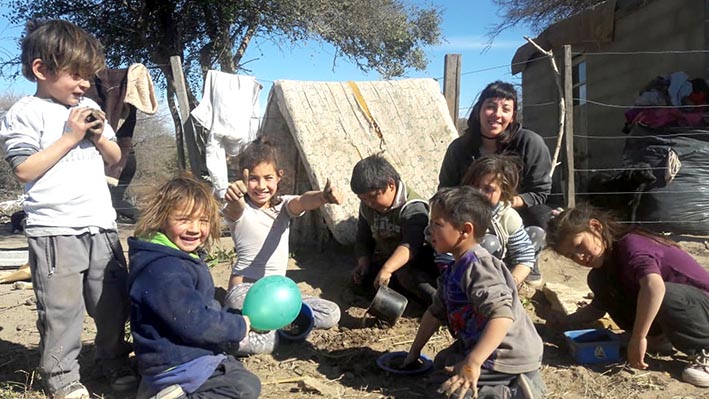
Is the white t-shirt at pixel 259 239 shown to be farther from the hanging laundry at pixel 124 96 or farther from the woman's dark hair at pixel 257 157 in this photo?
the hanging laundry at pixel 124 96

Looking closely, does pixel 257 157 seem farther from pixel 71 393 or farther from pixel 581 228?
pixel 581 228

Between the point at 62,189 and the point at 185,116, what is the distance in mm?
3107

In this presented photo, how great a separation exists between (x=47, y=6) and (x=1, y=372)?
1152 centimetres

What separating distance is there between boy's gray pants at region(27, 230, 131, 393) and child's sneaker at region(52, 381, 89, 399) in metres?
0.02

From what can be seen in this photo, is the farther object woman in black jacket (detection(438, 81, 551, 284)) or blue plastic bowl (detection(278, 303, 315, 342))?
woman in black jacket (detection(438, 81, 551, 284))

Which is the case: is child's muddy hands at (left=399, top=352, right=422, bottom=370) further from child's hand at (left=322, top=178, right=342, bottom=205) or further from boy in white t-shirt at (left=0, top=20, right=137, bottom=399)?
boy in white t-shirt at (left=0, top=20, right=137, bottom=399)

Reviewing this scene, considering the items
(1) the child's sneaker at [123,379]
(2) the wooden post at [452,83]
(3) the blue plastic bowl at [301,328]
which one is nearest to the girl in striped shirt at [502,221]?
(3) the blue plastic bowl at [301,328]

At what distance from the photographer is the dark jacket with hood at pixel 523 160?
3.96m

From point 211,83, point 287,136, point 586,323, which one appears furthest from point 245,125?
point 586,323

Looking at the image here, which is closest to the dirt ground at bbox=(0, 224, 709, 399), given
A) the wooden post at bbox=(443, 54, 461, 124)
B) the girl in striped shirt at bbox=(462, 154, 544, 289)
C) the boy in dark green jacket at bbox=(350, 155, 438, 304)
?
the boy in dark green jacket at bbox=(350, 155, 438, 304)

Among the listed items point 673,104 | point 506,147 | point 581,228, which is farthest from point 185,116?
point 673,104

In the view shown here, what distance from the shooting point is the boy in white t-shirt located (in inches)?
100

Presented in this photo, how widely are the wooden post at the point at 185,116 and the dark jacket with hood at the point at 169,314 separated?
313 cm

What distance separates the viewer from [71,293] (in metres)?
2.66
